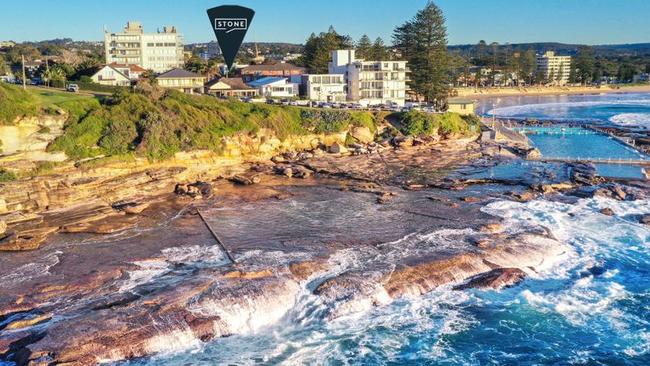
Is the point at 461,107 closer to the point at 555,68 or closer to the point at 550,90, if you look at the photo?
the point at 550,90

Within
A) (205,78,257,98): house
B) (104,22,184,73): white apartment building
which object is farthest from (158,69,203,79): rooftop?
(104,22,184,73): white apartment building

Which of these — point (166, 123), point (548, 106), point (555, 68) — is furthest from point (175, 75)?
point (555, 68)

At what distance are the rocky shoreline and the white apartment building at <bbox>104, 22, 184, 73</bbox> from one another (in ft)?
165

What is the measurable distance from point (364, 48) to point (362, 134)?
117ft

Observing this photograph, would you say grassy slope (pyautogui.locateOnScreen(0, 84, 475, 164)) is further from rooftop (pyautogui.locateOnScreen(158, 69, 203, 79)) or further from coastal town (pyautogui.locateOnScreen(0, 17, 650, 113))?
rooftop (pyautogui.locateOnScreen(158, 69, 203, 79))

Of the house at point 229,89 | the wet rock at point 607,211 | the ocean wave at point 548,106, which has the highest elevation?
the house at point 229,89

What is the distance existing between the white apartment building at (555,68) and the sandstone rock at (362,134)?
332 ft

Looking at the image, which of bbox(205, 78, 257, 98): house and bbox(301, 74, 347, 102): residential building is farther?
bbox(301, 74, 347, 102): residential building

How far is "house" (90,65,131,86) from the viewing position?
177 feet

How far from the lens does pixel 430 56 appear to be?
5959 cm

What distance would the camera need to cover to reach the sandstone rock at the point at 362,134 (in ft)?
147

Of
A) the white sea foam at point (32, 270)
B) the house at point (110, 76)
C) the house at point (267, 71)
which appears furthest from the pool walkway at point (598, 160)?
the house at point (267, 71)

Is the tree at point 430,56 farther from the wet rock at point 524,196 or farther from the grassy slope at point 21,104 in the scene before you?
the grassy slope at point 21,104

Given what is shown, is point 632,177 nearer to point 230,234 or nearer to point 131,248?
point 230,234
